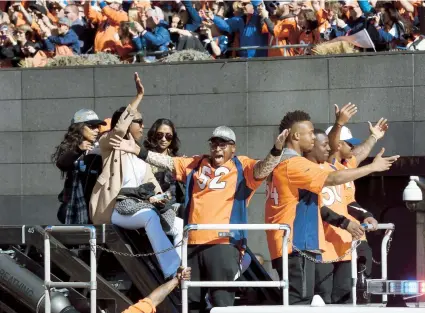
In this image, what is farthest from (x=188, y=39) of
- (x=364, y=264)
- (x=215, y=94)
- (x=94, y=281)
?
(x=94, y=281)

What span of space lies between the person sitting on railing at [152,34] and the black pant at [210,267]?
739cm

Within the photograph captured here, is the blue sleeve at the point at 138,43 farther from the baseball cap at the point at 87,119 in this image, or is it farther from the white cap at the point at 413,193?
the white cap at the point at 413,193

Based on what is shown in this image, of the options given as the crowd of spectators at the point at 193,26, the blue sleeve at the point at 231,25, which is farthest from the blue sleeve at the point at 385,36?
the blue sleeve at the point at 231,25

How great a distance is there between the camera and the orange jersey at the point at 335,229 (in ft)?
40.7

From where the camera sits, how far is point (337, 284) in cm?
1247

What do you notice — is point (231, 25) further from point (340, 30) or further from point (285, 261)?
point (285, 261)

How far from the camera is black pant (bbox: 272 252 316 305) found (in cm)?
1158

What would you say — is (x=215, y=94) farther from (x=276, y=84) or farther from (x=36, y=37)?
(x=36, y=37)

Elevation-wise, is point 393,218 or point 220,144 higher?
point 220,144

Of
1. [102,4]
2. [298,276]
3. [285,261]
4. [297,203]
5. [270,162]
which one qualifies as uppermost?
[102,4]

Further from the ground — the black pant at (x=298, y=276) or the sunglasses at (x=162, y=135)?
the sunglasses at (x=162, y=135)

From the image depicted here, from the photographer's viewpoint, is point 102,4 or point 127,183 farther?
point 102,4

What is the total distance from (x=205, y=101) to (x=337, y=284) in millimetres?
5928

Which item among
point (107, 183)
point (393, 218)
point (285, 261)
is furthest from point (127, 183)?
point (393, 218)
